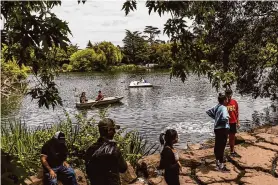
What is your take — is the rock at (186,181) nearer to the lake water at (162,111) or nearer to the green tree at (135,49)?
the lake water at (162,111)

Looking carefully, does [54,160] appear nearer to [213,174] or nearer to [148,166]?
[148,166]

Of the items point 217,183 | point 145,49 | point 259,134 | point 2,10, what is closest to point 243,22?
point 259,134

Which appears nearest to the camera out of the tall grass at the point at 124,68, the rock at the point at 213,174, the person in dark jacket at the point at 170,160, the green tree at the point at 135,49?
the person in dark jacket at the point at 170,160

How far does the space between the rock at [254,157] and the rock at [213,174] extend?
36 cm

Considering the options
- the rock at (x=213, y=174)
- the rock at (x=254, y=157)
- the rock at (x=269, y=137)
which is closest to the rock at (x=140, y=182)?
the rock at (x=213, y=174)

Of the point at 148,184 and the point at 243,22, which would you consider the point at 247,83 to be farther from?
the point at 148,184

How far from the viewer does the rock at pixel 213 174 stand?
22.4ft

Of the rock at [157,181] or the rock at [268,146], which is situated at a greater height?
the rock at [268,146]

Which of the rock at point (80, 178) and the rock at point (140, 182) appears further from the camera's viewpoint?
the rock at point (140, 182)

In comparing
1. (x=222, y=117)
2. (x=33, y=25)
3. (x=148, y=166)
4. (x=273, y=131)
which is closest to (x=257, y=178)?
(x=222, y=117)

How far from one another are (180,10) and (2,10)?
1798 millimetres

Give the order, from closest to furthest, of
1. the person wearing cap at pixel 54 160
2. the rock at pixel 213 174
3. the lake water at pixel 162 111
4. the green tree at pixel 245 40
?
the person wearing cap at pixel 54 160
the rock at pixel 213 174
the green tree at pixel 245 40
the lake water at pixel 162 111

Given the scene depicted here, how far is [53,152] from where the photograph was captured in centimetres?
550

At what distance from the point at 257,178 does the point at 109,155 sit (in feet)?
12.9
